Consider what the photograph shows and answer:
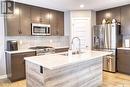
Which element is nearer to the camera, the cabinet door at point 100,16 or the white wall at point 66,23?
the cabinet door at point 100,16

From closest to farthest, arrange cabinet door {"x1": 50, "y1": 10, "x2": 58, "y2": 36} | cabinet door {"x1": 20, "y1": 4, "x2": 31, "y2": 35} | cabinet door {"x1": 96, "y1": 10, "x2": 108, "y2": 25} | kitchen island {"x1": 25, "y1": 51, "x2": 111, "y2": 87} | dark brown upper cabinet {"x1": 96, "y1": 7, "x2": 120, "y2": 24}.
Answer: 1. kitchen island {"x1": 25, "y1": 51, "x2": 111, "y2": 87}
2. cabinet door {"x1": 20, "y1": 4, "x2": 31, "y2": 35}
3. dark brown upper cabinet {"x1": 96, "y1": 7, "x2": 120, "y2": 24}
4. cabinet door {"x1": 50, "y1": 10, "x2": 58, "y2": 36}
5. cabinet door {"x1": 96, "y1": 10, "x2": 108, "y2": 25}

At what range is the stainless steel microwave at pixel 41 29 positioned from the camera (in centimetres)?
446

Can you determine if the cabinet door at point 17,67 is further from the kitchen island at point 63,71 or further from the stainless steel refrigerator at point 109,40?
the stainless steel refrigerator at point 109,40

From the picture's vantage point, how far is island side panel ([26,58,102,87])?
2.12 meters

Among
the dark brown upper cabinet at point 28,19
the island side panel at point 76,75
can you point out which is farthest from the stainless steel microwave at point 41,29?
the island side panel at point 76,75

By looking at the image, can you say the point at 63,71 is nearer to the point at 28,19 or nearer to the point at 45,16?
the point at 28,19

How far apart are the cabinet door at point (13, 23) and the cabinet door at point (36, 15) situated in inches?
21.7

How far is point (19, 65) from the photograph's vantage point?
3.72 m

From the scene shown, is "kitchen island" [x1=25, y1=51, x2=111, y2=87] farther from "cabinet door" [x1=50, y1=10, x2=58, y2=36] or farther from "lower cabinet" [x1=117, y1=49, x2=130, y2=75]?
"cabinet door" [x1=50, y1=10, x2=58, y2=36]

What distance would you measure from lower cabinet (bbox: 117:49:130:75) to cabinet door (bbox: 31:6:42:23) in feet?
10.4

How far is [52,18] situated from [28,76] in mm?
2992

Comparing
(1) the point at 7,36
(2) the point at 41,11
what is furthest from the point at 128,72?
(1) the point at 7,36

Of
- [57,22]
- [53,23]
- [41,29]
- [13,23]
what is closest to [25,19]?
[13,23]

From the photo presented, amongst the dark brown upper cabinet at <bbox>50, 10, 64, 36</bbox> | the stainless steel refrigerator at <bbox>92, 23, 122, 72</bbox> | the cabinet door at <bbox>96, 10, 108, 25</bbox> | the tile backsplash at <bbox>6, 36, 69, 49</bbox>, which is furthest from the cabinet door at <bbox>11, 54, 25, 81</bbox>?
the cabinet door at <bbox>96, 10, 108, 25</bbox>
